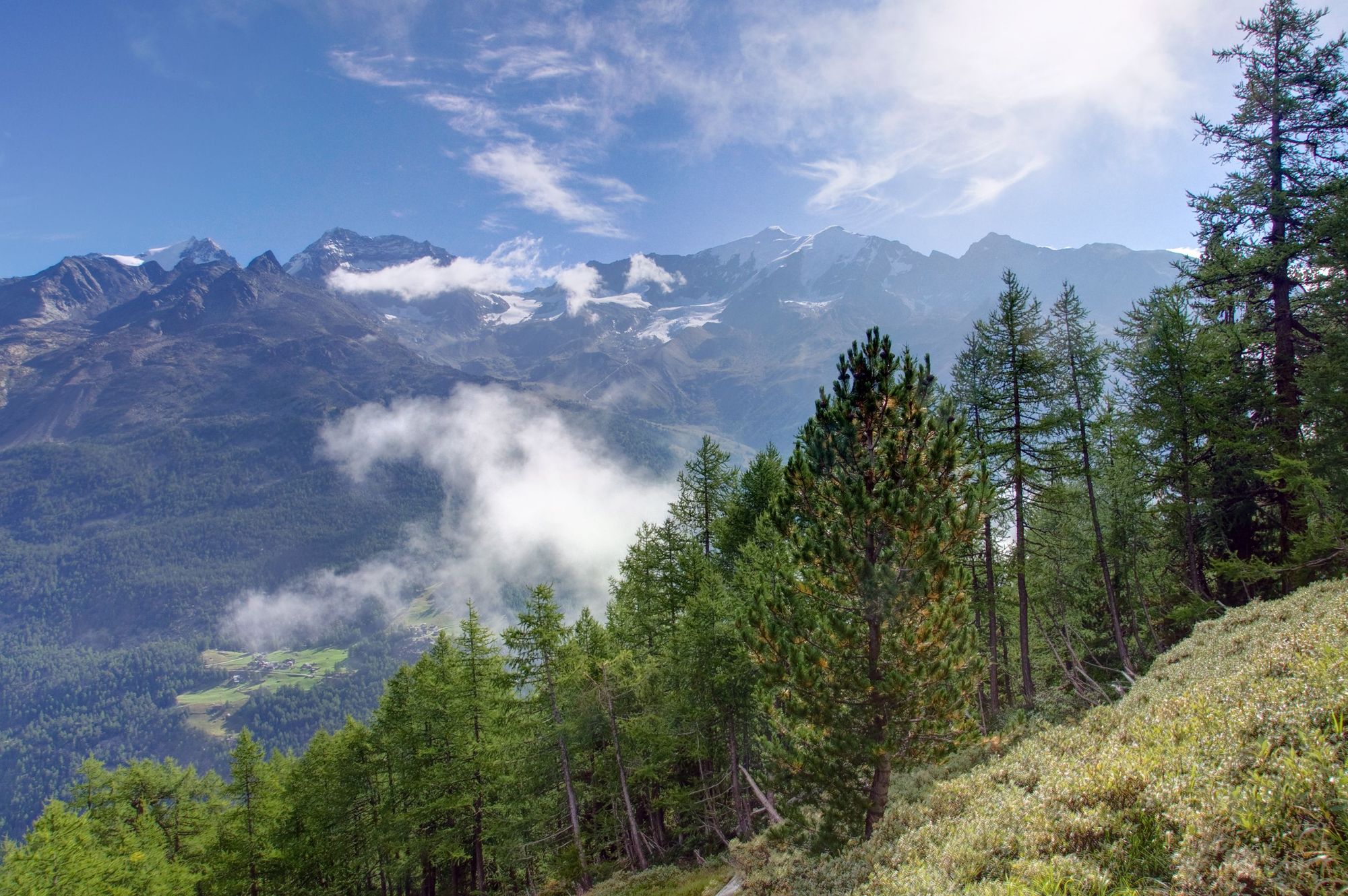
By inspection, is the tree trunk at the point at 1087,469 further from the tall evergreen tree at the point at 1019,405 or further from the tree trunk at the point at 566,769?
the tree trunk at the point at 566,769

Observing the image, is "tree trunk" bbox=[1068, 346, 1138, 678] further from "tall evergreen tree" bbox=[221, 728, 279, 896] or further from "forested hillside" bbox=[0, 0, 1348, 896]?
"tall evergreen tree" bbox=[221, 728, 279, 896]

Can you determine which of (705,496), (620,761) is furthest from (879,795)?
(705,496)

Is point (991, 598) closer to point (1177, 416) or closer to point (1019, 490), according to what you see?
point (1019, 490)

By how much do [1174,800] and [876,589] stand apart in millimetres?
6287

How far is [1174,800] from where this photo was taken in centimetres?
619

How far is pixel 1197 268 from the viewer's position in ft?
63.3

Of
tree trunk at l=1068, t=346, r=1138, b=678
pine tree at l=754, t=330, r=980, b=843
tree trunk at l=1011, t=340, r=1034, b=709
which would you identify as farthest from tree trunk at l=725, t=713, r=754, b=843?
tree trunk at l=1068, t=346, r=1138, b=678

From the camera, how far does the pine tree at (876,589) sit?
12297mm

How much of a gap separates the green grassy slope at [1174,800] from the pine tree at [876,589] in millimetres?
1396

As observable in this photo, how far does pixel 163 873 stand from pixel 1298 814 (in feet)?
141

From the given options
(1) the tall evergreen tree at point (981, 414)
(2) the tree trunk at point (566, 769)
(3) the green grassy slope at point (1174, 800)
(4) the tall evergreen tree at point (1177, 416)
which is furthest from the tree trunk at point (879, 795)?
(2) the tree trunk at point (566, 769)

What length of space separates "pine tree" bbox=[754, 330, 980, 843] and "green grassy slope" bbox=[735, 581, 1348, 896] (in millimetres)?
1396

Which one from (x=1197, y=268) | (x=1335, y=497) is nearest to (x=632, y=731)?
(x=1335, y=497)

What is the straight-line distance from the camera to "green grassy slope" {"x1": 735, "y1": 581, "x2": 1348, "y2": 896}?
4.85m
